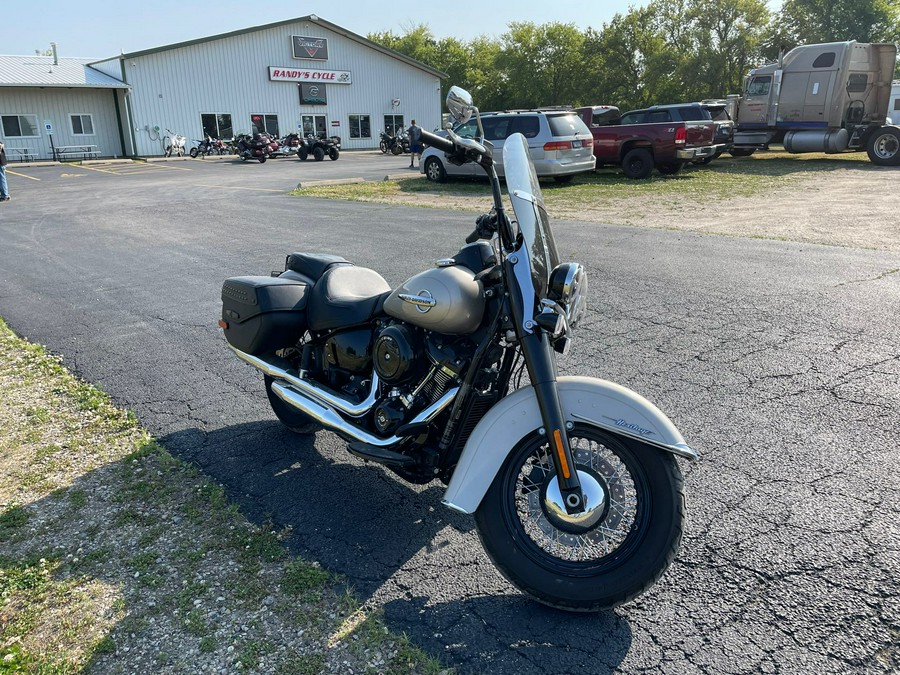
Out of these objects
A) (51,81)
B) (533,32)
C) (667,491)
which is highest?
(533,32)

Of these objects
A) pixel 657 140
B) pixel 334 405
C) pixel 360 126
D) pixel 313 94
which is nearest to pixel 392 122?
pixel 360 126

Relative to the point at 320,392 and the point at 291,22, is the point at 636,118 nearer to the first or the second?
the point at 320,392

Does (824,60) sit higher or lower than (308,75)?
lower

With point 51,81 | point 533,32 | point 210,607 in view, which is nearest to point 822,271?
point 210,607

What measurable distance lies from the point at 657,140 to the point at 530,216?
57.7 feet

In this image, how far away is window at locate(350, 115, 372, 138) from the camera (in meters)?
45.8

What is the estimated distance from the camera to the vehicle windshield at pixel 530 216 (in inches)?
108

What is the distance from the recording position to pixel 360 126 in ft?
152

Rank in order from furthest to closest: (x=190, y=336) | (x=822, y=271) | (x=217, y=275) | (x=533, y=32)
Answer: (x=533, y=32), (x=217, y=275), (x=822, y=271), (x=190, y=336)

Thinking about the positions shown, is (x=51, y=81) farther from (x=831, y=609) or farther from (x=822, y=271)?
(x=831, y=609)

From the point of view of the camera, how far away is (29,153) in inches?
1419

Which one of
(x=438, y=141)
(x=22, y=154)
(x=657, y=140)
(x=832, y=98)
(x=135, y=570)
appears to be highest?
(x=832, y=98)

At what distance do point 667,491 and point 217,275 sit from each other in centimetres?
715

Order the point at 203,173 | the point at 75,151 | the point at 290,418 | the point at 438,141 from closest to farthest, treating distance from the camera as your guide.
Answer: the point at 438,141 < the point at 290,418 < the point at 203,173 < the point at 75,151
